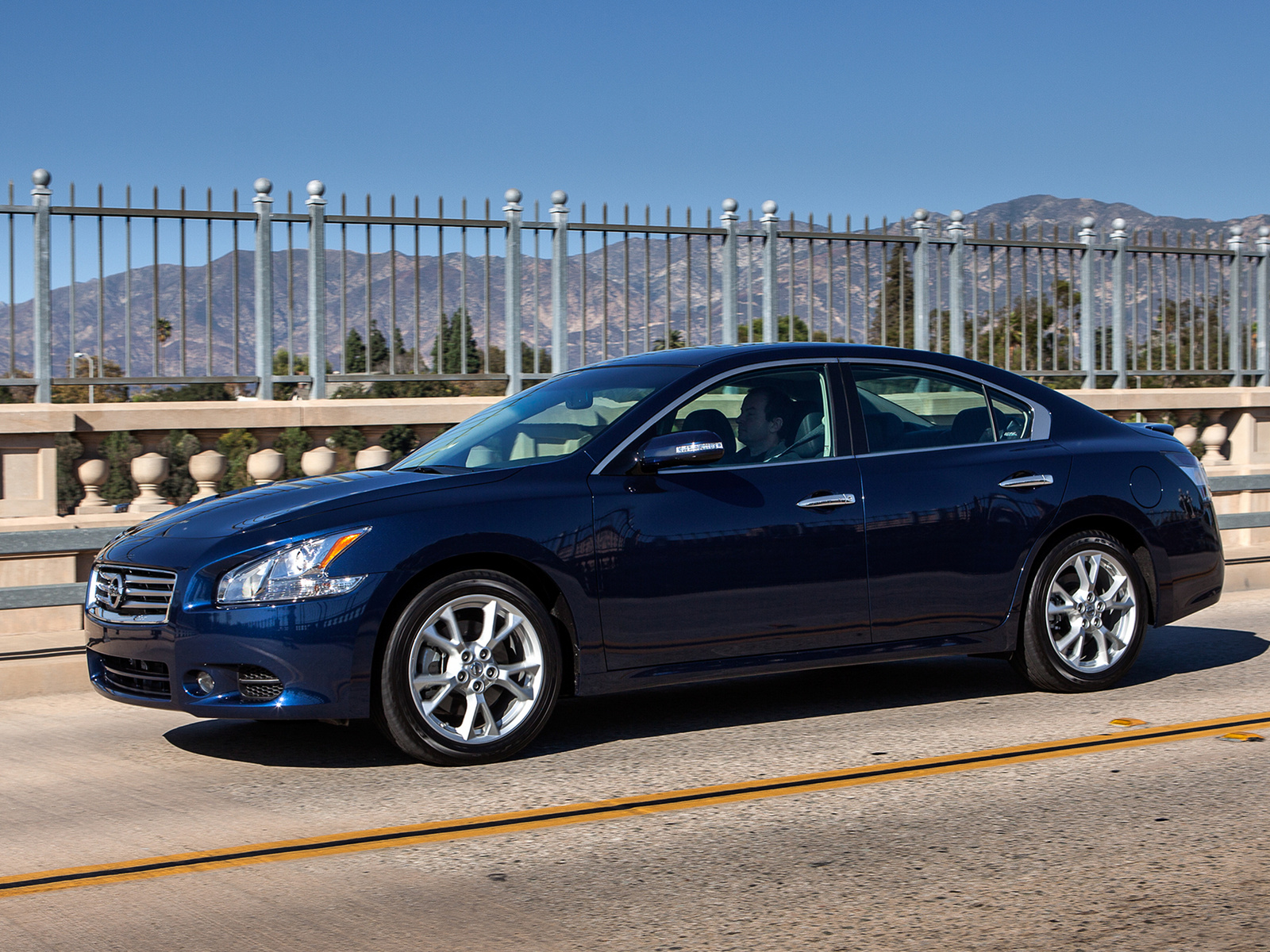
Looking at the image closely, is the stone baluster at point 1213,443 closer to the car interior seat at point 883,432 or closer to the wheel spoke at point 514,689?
the car interior seat at point 883,432

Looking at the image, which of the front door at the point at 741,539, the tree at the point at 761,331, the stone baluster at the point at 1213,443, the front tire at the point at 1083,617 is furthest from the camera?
the stone baluster at the point at 1213,443

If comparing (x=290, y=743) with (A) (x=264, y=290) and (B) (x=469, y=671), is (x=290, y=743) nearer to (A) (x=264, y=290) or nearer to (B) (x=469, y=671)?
(B) (x=469, y=671)

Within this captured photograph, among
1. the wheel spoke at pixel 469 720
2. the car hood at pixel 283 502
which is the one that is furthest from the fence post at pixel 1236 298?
the wheel spoke at pixel 469 720

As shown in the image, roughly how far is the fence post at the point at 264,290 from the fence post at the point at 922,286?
6366mm

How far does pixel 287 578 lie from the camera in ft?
18.4

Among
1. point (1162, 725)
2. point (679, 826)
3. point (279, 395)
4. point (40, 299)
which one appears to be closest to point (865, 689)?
point (1162, 725)

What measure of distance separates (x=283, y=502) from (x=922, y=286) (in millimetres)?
9646

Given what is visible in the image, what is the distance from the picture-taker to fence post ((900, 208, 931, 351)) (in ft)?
47.0

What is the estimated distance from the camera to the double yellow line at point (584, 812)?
464 centimetres

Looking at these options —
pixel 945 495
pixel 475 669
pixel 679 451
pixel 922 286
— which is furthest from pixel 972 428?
pixel 922 286

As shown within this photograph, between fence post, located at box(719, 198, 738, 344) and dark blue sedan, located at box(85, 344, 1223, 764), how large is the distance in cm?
579

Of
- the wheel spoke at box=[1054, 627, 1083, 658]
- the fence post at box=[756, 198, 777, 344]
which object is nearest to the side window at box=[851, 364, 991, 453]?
the wheel spoke at box=[1054, 627, 1083, 658]

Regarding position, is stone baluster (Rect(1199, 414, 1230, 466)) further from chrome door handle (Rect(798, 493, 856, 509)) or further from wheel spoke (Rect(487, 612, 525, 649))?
wheel spoke (Rect(487, 612, 525, 649))

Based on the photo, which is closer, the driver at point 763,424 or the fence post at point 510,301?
the driver at point 763,424
